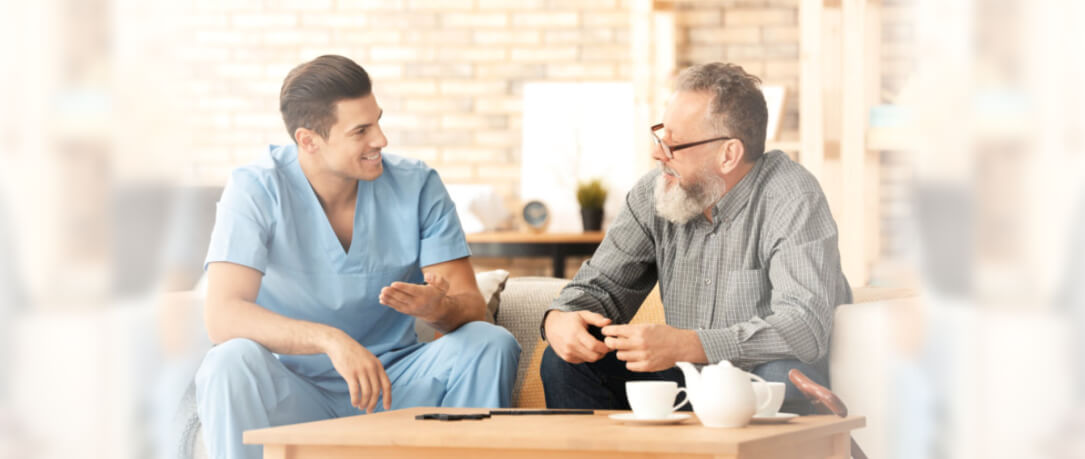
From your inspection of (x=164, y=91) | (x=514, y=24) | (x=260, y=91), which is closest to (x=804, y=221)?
(x=164, y=91)

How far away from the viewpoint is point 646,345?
5.64 ft

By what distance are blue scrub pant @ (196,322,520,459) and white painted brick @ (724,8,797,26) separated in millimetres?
2895

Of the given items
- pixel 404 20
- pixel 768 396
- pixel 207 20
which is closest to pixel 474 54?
pixel 404 20

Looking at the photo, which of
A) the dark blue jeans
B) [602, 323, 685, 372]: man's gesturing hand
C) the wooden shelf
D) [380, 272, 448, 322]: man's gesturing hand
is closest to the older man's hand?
[602, 323, 685, 372]: man's gesturing hand

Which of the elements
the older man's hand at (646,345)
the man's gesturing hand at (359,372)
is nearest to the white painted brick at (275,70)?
the man's gesturing hand at (359,372)

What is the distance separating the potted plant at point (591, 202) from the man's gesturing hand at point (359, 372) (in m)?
2.59

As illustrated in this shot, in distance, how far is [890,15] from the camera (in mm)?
4203

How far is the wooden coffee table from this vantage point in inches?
49.0

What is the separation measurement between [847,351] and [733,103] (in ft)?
1.80

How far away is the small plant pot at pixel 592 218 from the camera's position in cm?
439

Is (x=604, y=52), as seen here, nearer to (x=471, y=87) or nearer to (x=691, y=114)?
(x=471, y=87)

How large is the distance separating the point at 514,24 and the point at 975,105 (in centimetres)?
212

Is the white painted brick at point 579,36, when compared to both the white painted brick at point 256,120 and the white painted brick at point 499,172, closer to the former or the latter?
the white painted brick at point 499,172

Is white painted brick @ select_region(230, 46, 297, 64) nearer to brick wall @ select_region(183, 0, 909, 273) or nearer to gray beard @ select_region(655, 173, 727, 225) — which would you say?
brick wall @ select_region(183, 0, 909, 273)
